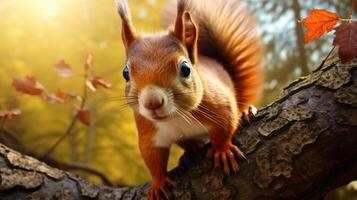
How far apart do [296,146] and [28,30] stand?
3062 millimetres

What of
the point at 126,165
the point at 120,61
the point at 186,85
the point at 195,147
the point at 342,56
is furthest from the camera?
the point at 126,165

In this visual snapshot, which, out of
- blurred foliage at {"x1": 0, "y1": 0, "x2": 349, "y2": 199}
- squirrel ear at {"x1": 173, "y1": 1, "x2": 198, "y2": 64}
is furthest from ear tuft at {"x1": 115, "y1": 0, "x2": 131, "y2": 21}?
blurred foliage at {"x1": 0, "y1": 0, "x2": 349, "y2": 199}

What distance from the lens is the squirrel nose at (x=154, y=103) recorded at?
1267 millimetres

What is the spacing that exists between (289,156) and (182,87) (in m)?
0.41

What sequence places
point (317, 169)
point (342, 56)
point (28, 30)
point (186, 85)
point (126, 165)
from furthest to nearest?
point (126, 165) → point (28, 30) → point (186, 85) → point (317, 169) → point (342, 56)

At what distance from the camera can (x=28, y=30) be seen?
373 cm

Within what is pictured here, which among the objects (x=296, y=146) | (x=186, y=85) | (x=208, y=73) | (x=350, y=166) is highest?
(x=208, y=73)

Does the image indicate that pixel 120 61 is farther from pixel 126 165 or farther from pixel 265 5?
pixel 265 5

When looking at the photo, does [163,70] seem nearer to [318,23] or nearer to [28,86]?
[318,23]

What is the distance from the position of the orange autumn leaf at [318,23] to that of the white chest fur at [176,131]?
0.52 meters

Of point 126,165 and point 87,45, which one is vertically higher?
point 87,45

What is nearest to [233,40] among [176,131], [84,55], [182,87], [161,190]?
[176,131]

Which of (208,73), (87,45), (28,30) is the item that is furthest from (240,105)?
(28,30)

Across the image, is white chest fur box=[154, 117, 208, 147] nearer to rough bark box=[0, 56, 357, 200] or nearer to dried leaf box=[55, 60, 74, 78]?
rough bark box=[0, 56, 357, 200]
